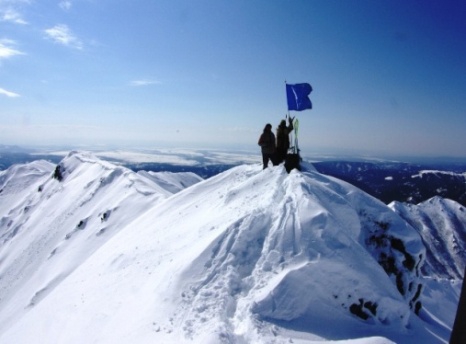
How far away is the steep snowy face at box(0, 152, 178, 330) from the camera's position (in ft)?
111

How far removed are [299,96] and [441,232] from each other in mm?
153451

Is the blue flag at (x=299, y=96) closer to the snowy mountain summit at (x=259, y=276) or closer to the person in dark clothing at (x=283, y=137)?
the person in dark clothing at (x=283, y=137)

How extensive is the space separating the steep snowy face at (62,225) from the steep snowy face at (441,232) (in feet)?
321

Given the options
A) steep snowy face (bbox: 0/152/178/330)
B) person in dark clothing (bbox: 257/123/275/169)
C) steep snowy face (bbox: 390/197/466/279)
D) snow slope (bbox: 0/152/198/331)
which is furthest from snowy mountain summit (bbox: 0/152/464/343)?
steep snowy face (bbox: 390/197/466/279)

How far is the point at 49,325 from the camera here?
1530 cm

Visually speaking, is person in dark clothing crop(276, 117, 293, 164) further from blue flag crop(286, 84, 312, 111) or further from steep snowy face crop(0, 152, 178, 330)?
steep snowy face crop(0, 152, 178, 330)

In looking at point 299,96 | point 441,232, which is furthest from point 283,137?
point 441,232

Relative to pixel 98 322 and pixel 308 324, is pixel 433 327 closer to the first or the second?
pixel 308 324

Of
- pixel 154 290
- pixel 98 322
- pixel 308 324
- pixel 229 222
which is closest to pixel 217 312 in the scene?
pixel 308 324

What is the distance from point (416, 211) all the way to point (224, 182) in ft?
521

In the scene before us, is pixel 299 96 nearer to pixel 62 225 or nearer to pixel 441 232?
pixel 62 225

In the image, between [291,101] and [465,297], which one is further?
[291,101]

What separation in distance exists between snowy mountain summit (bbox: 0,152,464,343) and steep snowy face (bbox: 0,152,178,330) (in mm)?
15405

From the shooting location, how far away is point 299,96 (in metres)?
18.6
